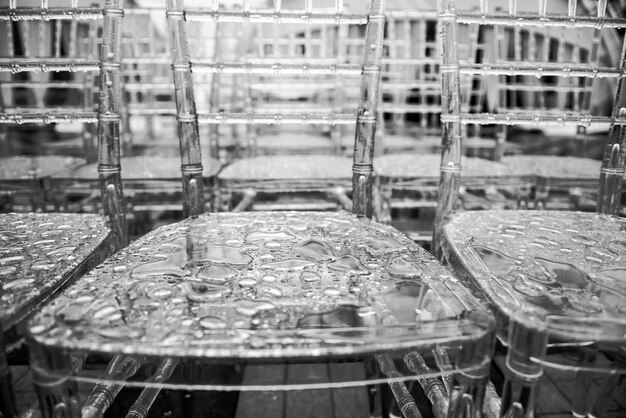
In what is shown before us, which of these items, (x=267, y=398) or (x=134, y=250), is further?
(x=267, y=398)

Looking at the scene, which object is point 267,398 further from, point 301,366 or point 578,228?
point 578,228

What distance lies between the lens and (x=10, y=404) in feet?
1.74

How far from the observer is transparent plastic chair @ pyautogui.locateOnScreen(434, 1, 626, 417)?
501mm

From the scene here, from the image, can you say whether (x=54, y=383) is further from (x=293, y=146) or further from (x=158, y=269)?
(x=293, y=146)

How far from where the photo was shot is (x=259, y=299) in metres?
0.53

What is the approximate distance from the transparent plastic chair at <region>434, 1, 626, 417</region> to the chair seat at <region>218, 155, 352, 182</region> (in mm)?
566

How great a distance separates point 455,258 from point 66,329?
0.54 meters

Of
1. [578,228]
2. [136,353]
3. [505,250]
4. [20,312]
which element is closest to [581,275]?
[505,250]

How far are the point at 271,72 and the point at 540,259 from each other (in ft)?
1.92

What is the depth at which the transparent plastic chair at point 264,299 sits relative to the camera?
455mm

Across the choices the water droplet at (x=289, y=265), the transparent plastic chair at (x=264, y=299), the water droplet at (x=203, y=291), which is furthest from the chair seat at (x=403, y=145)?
the water droplet at (x=203, y=291)

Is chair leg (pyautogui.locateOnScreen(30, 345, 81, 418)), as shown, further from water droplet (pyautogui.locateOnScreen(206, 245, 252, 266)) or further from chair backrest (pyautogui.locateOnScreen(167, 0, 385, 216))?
chair backrest (pyautogui.locateOnScreen(167, 0, 385, 216))

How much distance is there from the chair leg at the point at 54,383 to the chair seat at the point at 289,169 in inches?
36.8

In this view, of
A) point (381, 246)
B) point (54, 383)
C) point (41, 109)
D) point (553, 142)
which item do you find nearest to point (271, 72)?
point (381, 246)
